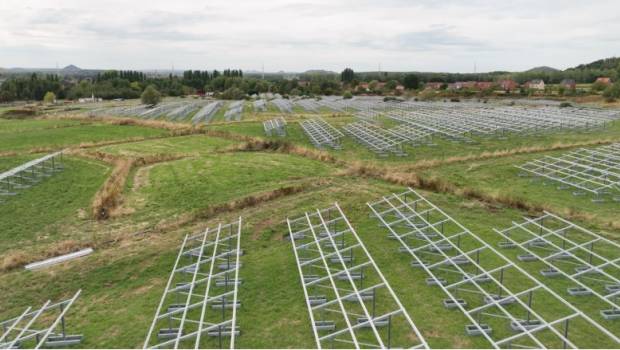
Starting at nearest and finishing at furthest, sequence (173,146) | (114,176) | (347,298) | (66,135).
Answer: (347,298), (114,176), (173,146), (66,135)

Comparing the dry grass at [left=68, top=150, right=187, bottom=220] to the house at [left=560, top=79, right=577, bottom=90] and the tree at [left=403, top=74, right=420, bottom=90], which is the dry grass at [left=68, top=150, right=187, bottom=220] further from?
the tree at [left=403, top=74, right=420, bottom=90]

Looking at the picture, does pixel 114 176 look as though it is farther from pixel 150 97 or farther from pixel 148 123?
pixel 150 97

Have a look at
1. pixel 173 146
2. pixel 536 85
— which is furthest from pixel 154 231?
pixel 536 85

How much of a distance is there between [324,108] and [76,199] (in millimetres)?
47706

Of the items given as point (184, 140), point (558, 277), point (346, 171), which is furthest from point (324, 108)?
point (558, 277)

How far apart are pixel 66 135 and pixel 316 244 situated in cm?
3527

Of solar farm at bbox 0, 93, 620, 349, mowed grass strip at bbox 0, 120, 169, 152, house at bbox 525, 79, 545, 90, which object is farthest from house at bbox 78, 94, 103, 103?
house at bbox 525, 79, 545, 90

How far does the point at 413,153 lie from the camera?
2941 cm

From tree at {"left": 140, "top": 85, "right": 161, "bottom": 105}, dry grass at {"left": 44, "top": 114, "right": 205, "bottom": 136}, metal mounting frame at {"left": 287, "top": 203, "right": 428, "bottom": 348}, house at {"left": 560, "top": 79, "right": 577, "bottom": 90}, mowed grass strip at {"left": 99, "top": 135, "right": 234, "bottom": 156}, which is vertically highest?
house at {"left": 560, "top": 79, "right": 577, "bottom": 90}

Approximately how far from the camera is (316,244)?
45.3 ft

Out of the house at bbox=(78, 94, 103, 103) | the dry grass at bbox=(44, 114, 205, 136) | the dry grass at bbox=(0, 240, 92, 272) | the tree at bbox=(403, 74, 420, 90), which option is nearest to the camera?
the dry grass at bbox=(0, 240, 92, 272)

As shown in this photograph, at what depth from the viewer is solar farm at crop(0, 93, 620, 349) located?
907 centimetres

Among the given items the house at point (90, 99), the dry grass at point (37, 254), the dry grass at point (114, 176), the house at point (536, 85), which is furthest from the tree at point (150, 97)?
the house at point (536, 85)

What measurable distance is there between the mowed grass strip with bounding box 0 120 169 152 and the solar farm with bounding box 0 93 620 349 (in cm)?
140
